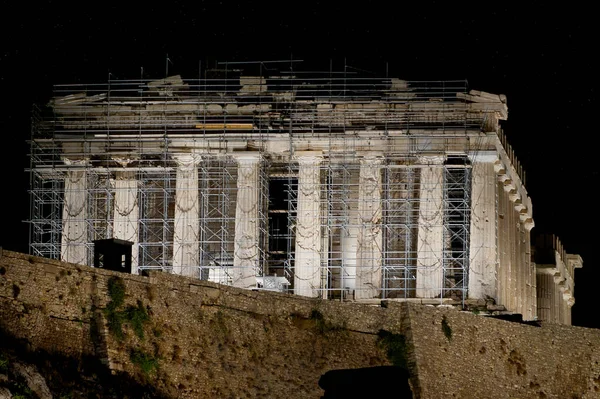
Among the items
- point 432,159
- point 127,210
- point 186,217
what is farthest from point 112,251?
point 432,159

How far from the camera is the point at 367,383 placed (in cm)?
5938

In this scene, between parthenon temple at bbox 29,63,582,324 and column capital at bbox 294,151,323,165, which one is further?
column capital at bbox 294,151,323,165

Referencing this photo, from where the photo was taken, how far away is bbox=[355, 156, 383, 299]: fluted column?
7938 centimetres

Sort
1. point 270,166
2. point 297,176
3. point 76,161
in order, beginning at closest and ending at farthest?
point 76,161
point 270,166
point 297,176

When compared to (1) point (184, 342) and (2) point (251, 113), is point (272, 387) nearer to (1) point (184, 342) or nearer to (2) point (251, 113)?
(1) point (184, 342)

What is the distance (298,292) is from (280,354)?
21.7 meters

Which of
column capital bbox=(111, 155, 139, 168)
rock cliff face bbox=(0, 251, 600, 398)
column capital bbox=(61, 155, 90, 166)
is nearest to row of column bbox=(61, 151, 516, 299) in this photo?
column capital bbox=(61, 155, 90, 166)

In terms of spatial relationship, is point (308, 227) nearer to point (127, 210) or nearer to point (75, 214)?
point (127, 210)

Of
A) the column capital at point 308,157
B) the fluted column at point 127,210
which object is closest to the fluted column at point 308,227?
the column capital at point 308,157

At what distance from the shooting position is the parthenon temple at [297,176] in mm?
79312

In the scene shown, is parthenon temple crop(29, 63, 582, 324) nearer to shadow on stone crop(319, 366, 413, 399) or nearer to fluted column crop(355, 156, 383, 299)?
fluted column crop(355, 156, 383, 299)

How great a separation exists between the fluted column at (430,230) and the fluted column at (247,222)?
7676mm

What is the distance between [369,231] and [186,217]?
8638 millimetres

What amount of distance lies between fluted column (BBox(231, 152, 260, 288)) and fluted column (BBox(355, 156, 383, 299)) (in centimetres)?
485
